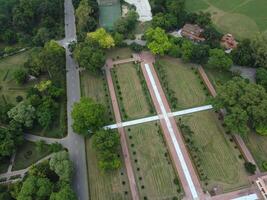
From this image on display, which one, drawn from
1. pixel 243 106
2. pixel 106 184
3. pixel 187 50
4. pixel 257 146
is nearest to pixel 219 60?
pixel 187 50

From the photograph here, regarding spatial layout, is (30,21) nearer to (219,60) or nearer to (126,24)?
(126,24)

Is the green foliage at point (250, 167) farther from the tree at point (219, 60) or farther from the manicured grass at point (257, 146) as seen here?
the tree at point (219, 60)

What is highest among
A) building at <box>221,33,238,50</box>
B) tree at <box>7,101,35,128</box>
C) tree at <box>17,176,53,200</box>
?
building at <box>221,33,238,50</box>

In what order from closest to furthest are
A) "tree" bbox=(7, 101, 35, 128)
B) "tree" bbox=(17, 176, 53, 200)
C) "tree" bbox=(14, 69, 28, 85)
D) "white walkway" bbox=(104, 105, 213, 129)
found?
"tree" bbox=(17, 176, 53, 200) → "tree" bbox=(7, 101, 35, 128) → "white walkway" bbox=(104, 105, 213, 129) → "tree" bbox=(14, 69, 28, 85)

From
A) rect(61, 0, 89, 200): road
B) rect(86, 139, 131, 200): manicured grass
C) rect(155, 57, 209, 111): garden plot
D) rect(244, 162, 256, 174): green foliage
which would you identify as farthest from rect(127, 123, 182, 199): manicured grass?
rect(244, 162, 256, 174): green foliage

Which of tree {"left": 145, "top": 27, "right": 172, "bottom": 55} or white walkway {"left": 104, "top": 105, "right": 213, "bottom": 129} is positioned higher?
tree {"left": 145, "top": 27, "right": 172, "bottom": 55}

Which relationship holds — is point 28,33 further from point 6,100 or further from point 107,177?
point 107,177

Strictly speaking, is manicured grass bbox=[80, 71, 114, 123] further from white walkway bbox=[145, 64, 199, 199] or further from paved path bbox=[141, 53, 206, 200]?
white walkway bbox=[145, 64, 199, 199]
